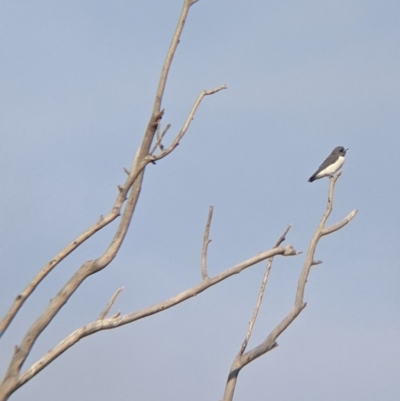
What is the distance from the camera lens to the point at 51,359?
20.5 ft

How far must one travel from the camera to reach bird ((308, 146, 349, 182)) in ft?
77.1

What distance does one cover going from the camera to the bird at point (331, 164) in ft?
77.1

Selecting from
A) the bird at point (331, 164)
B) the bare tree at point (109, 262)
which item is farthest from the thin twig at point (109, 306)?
the bird at point (331, 164)

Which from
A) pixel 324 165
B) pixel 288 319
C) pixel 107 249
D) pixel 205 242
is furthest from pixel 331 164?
pixel 107 249

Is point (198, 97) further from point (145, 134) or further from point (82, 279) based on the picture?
point (82, 279)

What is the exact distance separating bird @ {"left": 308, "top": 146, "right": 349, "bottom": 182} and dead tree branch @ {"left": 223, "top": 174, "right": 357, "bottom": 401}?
44.7 feet

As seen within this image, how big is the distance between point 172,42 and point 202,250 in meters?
1.77

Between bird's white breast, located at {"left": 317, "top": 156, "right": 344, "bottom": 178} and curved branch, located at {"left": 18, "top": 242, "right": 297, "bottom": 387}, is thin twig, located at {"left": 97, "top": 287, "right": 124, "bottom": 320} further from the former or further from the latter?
bird's white breast, located at {"left": 317, "top": 156, "right": 344, "bottom": 178}

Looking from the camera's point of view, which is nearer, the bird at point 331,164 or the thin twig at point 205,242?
the thin twig at point 205,242

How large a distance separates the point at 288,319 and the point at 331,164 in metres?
15.5

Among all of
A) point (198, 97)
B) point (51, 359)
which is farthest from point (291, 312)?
point (51, 359)

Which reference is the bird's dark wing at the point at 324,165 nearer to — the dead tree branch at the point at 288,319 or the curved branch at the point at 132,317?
the dead tree branch at the point at 288,319

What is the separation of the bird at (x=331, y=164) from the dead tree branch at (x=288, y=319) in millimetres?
13621

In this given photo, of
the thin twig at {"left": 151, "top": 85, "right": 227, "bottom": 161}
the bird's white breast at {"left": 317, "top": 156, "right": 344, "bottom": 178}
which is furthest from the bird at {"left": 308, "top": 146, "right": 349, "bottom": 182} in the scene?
the thin twig at {"left": 151, "top": 85, "right": 227, "bottom": 161}
